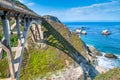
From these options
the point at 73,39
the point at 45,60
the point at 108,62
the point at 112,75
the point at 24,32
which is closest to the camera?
the point at 24,32

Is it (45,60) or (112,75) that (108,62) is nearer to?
(45,60)

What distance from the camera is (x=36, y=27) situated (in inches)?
1273

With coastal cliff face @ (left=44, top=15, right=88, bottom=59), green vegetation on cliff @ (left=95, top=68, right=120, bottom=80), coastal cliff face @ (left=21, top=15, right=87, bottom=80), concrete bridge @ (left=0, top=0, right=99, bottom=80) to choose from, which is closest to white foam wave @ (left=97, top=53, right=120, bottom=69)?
coastal cliff face @ (left=44, top=15, right=88, bottom=59)

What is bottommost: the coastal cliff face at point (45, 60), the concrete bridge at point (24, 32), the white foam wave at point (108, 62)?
the white foam wave at point (108, 62)

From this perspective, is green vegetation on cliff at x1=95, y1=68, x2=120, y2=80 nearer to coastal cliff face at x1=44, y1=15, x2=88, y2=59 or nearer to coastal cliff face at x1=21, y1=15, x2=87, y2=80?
coastal cliff face at x1=21, y1=15, x2=87, y2=80

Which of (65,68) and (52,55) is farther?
(52,55)

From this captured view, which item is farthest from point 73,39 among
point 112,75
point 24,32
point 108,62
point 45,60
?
point 24,32

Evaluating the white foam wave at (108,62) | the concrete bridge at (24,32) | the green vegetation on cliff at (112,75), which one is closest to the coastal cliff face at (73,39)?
the concrete bridge at (24,32)

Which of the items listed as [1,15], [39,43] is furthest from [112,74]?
[39,43]

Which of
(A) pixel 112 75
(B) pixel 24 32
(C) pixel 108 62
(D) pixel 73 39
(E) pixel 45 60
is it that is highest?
(B) pixel 24 32

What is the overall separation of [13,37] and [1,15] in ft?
58.7

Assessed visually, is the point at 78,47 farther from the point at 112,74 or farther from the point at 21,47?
the point at 21,47

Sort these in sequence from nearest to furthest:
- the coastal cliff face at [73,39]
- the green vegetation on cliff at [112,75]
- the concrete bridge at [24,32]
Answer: the concrete bridge at [24,32]
the green vegetation on cliff at [112,75]
the coastal cliff face at [73,39]

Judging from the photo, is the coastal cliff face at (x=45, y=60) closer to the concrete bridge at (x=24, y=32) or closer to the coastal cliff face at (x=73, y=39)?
the coastal cliff face at (x=73, y=39)
